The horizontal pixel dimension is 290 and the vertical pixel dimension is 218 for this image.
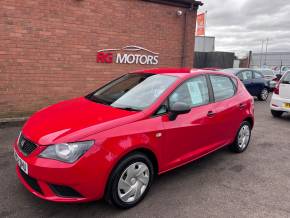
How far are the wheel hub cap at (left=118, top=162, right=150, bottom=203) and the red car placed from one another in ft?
0.04

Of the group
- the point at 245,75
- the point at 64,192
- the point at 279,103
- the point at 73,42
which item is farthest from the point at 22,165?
the point at 245,75

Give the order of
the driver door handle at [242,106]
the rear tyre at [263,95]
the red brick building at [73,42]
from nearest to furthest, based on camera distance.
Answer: the driver door handle at [242,106] < the red brick building at [73,42] < the rear tyre at [263,95]

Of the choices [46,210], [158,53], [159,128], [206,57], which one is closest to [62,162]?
[46,210]

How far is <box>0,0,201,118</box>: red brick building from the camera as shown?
610 centimetres

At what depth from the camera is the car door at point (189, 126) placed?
3.24 m

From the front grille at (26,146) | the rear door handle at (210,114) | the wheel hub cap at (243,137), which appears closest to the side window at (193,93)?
the rear door handle at (210,114)

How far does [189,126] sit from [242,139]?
1874mm

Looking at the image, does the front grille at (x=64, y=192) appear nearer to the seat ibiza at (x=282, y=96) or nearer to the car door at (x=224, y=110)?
the car door at (x=224, y=110)

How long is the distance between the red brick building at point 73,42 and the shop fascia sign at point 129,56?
0.03 m

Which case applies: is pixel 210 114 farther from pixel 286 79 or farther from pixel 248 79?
pixel 248 79

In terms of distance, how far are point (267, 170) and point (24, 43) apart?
574cm

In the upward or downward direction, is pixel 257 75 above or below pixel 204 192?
above

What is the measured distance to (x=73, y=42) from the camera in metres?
6.79

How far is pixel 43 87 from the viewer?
21.6 ft
